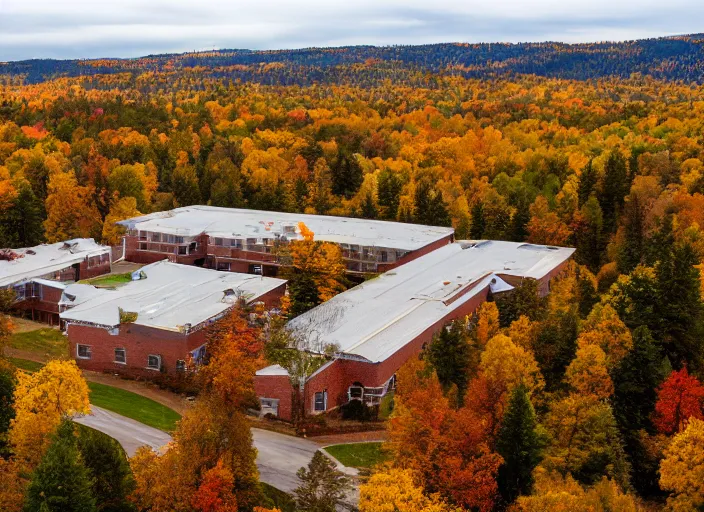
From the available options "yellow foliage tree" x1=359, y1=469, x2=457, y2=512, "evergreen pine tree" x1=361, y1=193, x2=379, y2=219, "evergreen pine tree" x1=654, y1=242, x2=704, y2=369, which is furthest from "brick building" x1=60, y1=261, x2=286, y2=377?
"evergreen pine tree" x1=361, y1=193, x2=379, y2=219

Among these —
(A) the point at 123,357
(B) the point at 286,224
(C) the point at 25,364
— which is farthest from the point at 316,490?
(B) the point at 286,224

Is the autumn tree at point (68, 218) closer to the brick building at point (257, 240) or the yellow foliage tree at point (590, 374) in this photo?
the brick building at point (257, 240)

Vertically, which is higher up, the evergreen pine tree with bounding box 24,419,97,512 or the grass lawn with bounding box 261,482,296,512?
the evergreen pine tree with bounding box 24,419,97,512

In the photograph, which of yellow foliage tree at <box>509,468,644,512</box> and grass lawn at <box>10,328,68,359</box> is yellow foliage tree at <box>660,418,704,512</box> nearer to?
yellow foliage tree at <box>509,468,644,512</box>

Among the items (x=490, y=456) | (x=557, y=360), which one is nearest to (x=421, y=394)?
(x=490, y=456)

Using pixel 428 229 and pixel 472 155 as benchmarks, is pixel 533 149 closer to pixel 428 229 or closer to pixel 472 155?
pixel 472 155

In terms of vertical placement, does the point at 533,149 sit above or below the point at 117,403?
above
